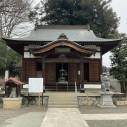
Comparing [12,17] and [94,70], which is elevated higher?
[12,17]

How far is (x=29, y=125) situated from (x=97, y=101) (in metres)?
11.2

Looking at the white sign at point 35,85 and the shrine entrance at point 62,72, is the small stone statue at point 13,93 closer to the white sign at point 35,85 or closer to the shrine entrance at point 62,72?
the white sign at point 35,85

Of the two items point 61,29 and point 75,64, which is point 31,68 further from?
point 61,29

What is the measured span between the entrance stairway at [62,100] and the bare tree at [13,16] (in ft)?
56.3

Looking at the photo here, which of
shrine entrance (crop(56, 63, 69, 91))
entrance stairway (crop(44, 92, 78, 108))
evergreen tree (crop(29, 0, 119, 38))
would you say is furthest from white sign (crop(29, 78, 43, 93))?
evergreen tree (crop(29, 0, 119, 38))

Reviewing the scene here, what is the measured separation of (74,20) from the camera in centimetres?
5488

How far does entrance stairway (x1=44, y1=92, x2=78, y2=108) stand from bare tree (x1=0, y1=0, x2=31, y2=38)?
1717 cm

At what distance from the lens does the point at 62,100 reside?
85.4 feet

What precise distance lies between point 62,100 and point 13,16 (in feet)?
72.8

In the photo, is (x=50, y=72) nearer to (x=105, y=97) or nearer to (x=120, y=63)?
(x=105, y=97)

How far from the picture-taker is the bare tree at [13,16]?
141 feet

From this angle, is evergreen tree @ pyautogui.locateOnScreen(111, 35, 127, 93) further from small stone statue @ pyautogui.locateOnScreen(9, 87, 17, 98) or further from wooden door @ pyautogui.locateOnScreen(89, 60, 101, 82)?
small stone statue @ pyautogui.locateOnScreen(9, 87, 17, 98)

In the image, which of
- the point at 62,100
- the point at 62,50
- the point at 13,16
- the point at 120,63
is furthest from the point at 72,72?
the point at 13,16

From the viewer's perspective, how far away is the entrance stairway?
2464 cm
